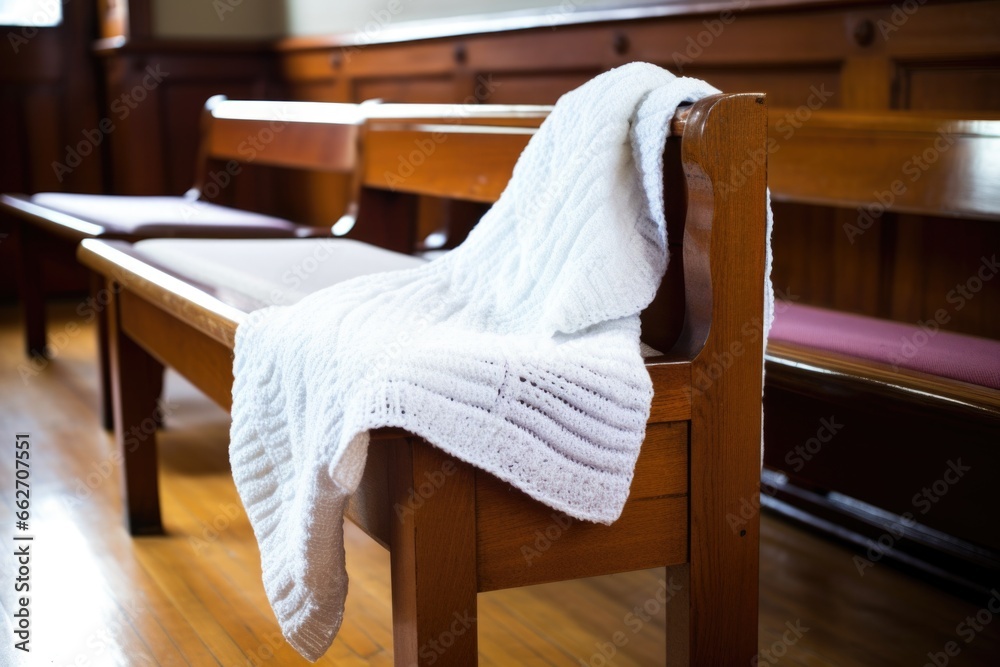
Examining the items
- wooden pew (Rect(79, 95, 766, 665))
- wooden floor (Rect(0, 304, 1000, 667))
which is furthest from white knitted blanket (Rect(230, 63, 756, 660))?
wooden floor (Rect(0, 304, 1000, 667))

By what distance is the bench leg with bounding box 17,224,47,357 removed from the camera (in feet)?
13.6

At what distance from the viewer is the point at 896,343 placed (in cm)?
185

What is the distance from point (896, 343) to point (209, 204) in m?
3.02

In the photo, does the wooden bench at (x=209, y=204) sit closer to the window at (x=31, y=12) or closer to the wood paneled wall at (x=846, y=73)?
the wood paneled wall at (x=846, y=73)

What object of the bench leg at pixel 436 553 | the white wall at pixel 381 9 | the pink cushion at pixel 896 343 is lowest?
the bench leg at pixel 436 553

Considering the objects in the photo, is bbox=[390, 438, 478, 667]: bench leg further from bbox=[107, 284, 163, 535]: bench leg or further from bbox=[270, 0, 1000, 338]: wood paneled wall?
bbox=[107, 284, 163, 535]: bench leg

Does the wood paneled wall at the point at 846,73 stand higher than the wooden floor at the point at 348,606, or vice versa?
the wood paneled wall at the point at 846,73


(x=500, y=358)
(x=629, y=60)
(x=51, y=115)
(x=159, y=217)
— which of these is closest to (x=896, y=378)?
(x=500, y=358)

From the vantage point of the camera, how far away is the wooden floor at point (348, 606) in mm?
1861

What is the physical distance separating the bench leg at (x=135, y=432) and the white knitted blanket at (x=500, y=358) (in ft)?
3.46

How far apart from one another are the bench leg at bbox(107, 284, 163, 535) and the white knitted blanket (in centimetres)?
106

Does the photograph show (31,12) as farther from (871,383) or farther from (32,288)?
(871,383)

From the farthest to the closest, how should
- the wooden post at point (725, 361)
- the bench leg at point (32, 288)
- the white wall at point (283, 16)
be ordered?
the white wall at point (283, 16), the bench leg at point (32, 288), the wooden post at point (725, 361)

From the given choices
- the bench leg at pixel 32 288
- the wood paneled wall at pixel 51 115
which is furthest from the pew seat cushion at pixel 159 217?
the wood paneled wall at pixel 51 115
